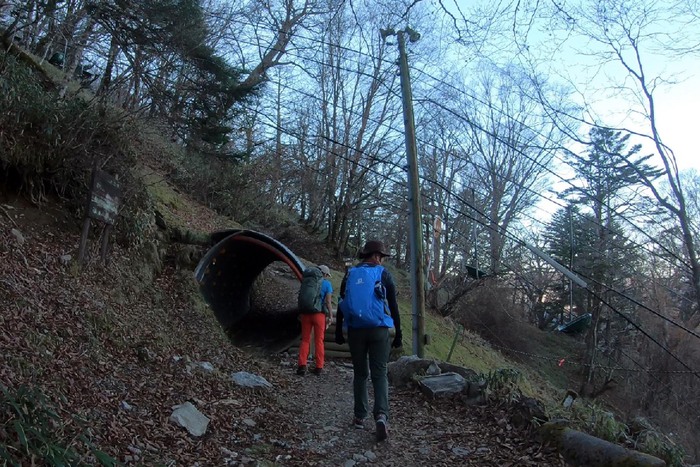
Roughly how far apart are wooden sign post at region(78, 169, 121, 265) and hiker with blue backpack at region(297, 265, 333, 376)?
2892 mm

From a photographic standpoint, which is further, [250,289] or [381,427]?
[250,289]

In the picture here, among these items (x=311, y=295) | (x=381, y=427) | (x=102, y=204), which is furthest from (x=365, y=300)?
(x=102, y=204)

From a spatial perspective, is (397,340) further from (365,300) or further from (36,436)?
(36,436)

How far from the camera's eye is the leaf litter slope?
394cm

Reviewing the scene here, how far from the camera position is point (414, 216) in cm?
880

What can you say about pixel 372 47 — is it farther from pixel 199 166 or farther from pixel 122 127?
pixel 122 127

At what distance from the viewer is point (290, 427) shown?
5.16 metres

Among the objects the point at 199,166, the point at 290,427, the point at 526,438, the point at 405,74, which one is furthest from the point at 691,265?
the point at 199,166

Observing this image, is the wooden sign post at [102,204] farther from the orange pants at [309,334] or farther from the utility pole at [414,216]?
the utility pole at [414,216]

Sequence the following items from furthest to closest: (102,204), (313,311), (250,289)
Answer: (250,289)
(313,311)
(102,204)

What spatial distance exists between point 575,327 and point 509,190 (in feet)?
25.5

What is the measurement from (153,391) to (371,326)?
6.98 ft

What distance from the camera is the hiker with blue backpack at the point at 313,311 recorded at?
311 inches

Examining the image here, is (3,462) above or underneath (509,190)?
underneath
